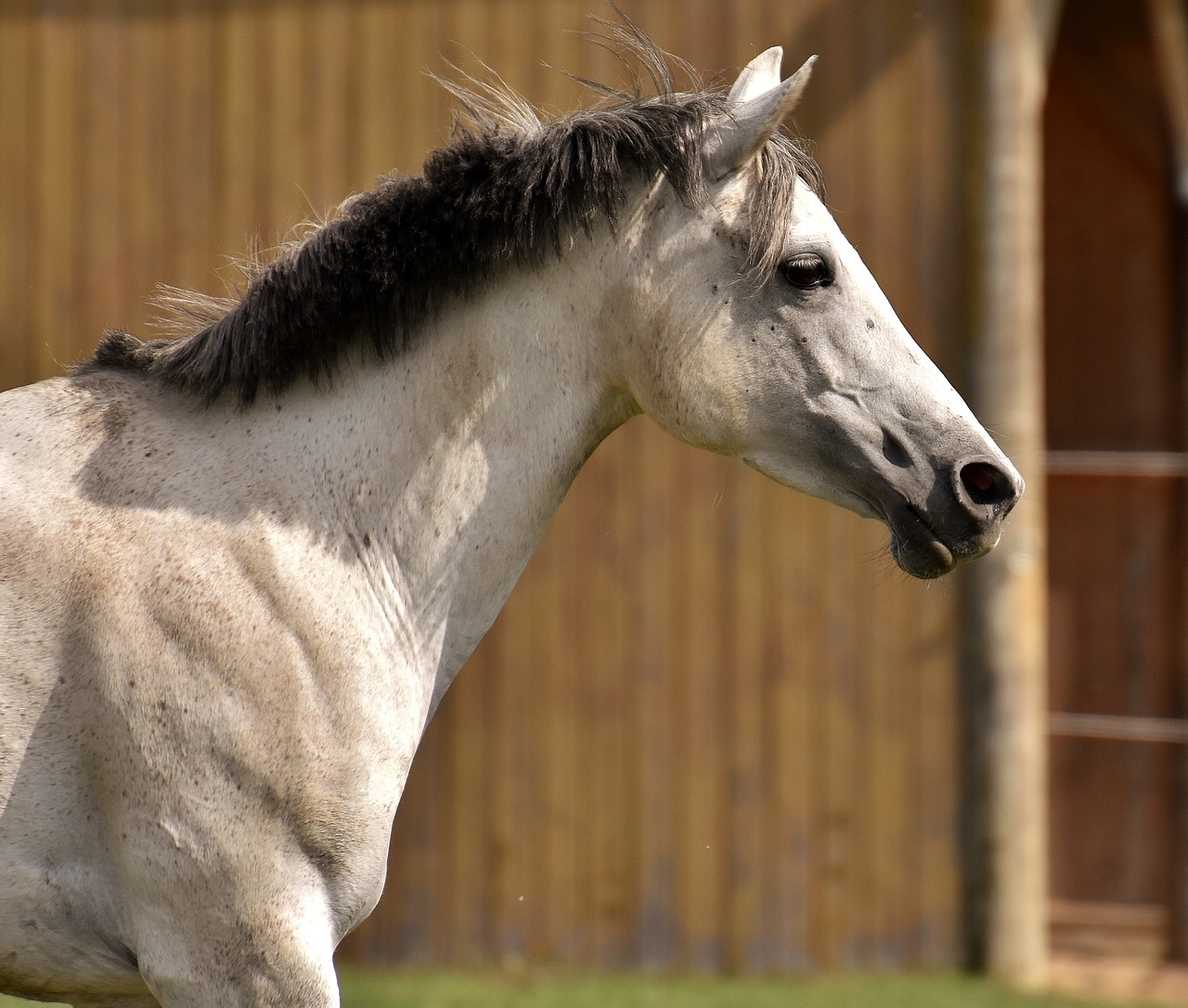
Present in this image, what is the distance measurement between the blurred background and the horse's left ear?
259 centimetres

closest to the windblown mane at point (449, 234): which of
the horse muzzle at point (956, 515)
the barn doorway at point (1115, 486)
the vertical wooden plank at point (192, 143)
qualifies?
the horse muzzle at point (956, 515)

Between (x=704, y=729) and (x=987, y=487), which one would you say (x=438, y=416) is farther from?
(x=704, y=729)

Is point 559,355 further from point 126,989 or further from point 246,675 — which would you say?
point 126,989

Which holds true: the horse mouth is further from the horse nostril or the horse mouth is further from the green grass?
the green grass

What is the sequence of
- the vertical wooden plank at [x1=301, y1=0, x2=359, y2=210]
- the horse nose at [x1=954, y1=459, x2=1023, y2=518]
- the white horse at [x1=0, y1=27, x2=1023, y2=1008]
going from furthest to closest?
the vertical wooden plank at [x1=301, y1=0, x2=359, y2=210]
the horse nose at [x1=954, y1=459, x2=1023, y2=518]
the white horse at [x1=0, y1=27, x2=1023, y2=1008]

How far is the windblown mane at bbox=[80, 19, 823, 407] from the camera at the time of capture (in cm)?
212

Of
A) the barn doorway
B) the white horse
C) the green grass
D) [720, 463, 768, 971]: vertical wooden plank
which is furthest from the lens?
the barn doorway

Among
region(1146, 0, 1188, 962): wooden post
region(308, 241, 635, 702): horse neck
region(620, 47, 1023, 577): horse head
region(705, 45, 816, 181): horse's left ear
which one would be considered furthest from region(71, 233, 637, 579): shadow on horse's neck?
region(1146, 0, 1188, 962): wooden post

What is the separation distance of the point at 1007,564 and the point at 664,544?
48.7 inches

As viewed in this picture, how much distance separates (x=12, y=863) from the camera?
194cm

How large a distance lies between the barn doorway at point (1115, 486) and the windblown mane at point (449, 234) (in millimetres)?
3713

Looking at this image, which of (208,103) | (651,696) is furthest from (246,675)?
(208,103)

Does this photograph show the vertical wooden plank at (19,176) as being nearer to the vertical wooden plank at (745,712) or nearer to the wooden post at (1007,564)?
the vertical wooden plank at (745,712)

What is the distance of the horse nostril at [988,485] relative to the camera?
2074 millimetres
